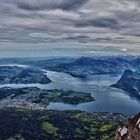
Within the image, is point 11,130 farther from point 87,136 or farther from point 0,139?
point 87,136

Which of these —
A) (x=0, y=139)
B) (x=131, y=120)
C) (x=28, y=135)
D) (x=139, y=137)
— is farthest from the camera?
(x=28, y=135)

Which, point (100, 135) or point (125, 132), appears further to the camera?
point (100, 135)

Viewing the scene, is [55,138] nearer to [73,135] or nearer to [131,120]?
[73,135]

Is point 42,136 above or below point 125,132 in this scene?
below

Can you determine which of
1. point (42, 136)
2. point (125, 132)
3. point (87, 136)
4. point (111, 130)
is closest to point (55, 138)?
point (42, 136)

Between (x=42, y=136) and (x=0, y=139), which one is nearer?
(x=0, y=139)

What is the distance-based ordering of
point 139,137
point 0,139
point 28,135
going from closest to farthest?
1. point 139,137
2. point 0,139
3. point 28,135

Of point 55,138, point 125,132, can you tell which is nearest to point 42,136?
point 55,138

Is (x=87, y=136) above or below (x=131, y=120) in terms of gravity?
below

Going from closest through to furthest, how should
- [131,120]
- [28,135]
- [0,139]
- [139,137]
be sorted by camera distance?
[139,137]
[131,120]
[0,139]
[28,135]
